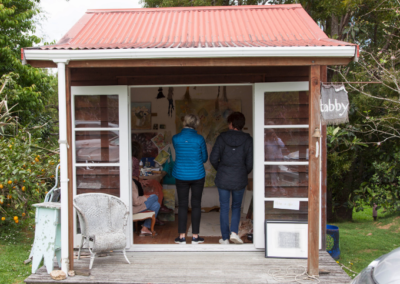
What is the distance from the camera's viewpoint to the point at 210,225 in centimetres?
588

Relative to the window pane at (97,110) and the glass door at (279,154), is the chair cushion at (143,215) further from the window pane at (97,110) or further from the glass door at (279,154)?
the glass door at (279,154)

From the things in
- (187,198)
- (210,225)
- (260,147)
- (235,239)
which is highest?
(260,147)

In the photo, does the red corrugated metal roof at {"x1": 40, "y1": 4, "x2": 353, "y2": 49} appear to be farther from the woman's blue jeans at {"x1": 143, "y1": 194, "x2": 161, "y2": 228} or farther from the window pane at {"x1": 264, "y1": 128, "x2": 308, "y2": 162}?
the woman's blue jeans at {"x1": 143, "y1": 194, "x2": 161, "y2": 228}

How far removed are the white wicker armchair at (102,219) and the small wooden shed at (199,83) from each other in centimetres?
23

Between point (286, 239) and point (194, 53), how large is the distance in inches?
97.5

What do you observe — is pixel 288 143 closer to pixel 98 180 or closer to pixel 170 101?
pixel 98 180

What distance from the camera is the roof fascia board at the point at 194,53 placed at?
355cm

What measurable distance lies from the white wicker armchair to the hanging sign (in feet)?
8.34

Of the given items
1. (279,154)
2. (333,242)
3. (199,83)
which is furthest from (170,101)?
(333,242)

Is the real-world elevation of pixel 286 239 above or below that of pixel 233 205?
below

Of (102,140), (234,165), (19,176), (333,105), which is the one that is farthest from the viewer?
(19,176)

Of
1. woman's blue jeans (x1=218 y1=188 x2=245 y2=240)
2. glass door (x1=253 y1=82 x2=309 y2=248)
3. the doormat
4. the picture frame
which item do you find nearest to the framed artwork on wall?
the doormat

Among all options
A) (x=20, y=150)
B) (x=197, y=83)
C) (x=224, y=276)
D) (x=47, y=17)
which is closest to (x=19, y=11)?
(x=47, y=17)

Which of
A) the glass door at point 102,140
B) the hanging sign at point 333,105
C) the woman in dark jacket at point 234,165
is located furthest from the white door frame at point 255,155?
the hanging sign at point 333,105
